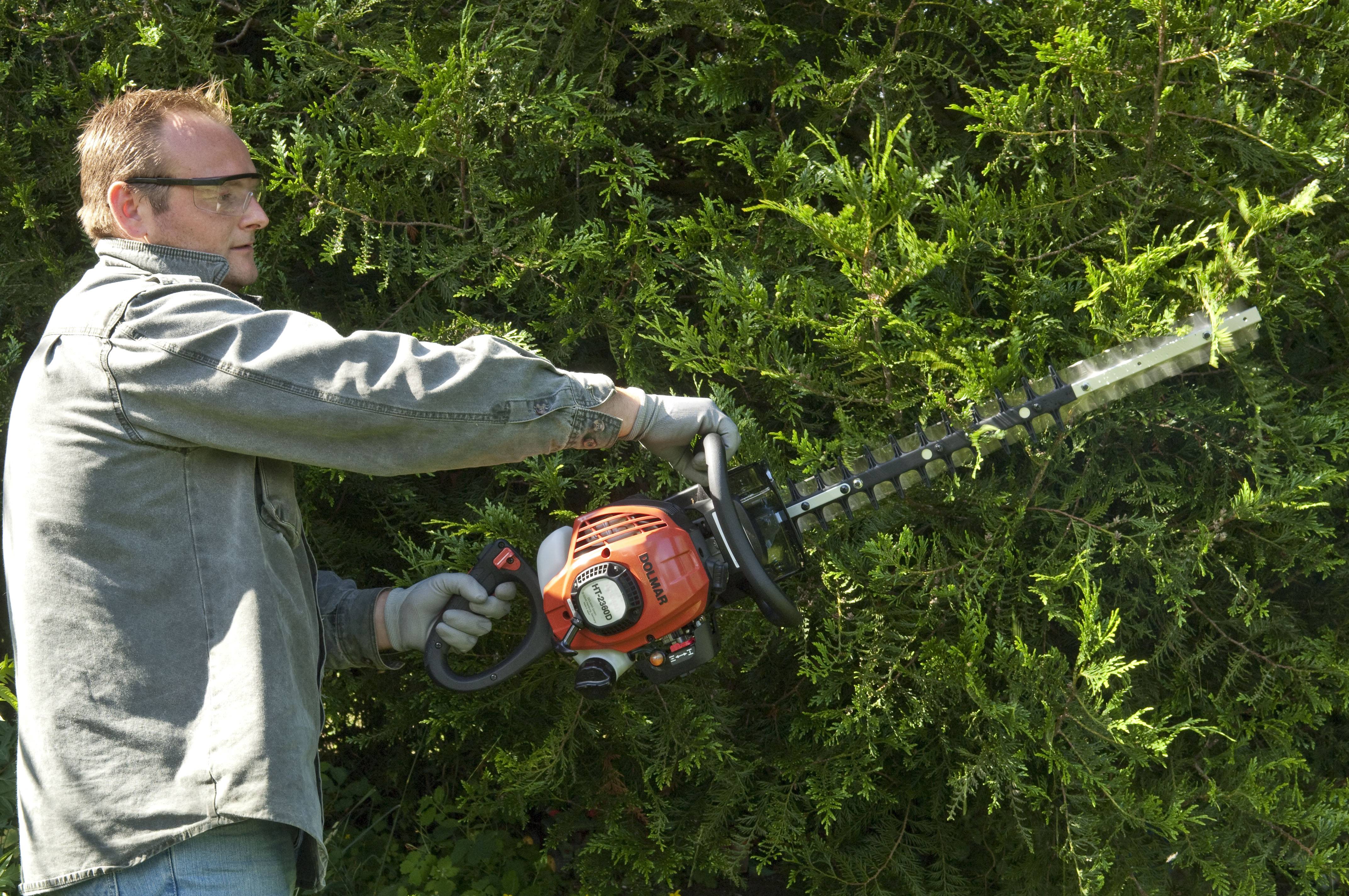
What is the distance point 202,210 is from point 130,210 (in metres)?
0.14

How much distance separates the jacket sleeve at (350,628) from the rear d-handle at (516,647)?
0.66ft

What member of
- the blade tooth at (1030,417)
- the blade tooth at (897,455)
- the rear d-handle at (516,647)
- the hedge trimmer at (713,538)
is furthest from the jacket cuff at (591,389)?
the blade tooth at (1030,417)

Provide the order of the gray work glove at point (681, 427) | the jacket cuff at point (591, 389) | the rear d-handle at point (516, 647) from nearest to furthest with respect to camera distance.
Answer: the jacket cuff at point (591, 389)
the gray work glove at point (681, 427)
the rear d-handle at point (516, 647)

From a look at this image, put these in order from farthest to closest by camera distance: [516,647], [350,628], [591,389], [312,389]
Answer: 1. [350,628]
2. [516,647]
3. [591,389]
4. [312,389]

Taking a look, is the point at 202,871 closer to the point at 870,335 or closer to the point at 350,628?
the point at 350,628

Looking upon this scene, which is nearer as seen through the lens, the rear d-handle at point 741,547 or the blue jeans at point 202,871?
the blue jeans at point 202,871

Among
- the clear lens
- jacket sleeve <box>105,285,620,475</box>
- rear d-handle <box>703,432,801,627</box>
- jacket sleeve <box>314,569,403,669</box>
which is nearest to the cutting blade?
rear d-handle <box>703,432,801,627</box>

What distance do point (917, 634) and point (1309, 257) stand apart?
53.7 inches

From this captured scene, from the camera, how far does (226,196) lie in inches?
89.7

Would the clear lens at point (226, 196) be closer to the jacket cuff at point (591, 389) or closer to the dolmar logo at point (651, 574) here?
the jacket cuff at point (591, 389)

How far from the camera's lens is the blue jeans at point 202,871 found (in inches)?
75.0

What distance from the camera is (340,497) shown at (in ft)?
10.6

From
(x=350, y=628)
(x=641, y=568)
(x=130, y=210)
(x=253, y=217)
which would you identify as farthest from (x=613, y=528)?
(x=130, y=210)

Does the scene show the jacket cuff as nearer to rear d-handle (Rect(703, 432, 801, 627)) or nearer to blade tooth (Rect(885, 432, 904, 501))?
rear d-handle (Rect(703, 432, 801, 627))
